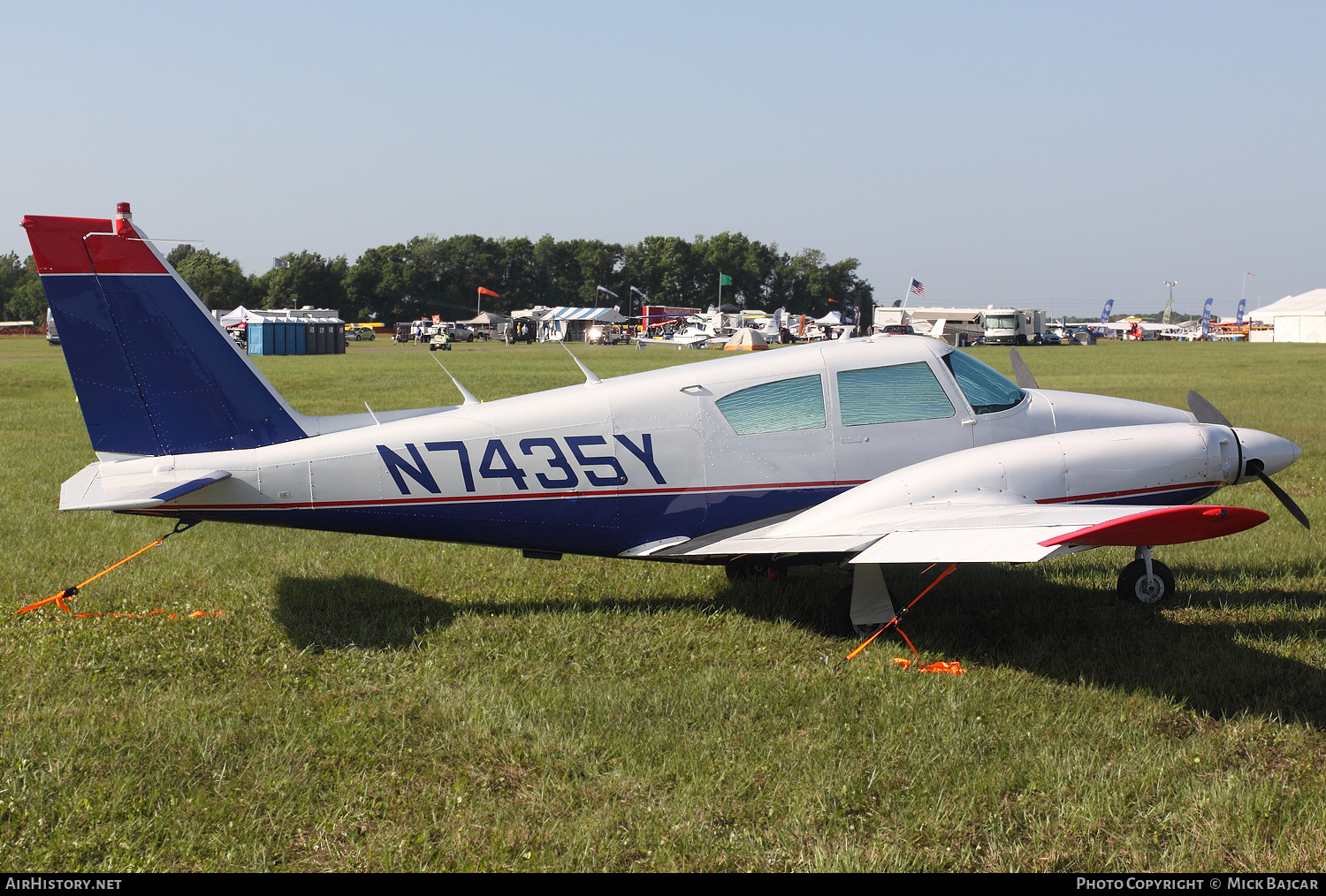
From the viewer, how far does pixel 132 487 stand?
6.23m

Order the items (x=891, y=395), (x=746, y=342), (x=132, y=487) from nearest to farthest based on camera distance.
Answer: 1. (x=132, y=487)
2. (x=891, y=395)
3. (x=746, y=342)

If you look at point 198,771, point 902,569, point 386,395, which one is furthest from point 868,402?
point 386,395

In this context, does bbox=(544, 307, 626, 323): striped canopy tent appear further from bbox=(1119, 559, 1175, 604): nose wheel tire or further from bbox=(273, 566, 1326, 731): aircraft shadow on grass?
bbox=(1119, 559, 1175, 604): nose wheel tire

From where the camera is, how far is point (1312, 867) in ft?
12.8

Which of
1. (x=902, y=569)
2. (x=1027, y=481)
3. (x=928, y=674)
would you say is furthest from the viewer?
(x=902, y=569)

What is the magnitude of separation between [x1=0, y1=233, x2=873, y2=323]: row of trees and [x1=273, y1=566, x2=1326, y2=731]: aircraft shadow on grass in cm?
11216

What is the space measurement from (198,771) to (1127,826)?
4511 mm

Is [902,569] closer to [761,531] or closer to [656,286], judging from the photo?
[761,531]

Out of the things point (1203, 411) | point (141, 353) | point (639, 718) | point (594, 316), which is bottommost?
point (639, 718)

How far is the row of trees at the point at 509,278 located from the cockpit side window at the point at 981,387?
113688 millimetres

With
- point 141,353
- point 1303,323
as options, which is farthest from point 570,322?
point 141,353

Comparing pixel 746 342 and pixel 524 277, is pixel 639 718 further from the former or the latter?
pixel 524 277

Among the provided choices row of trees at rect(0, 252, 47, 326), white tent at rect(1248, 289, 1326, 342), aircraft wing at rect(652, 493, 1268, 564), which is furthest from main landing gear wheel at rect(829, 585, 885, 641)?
row of trees at rect(0, 252, 47, 326)

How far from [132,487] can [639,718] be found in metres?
3.79
